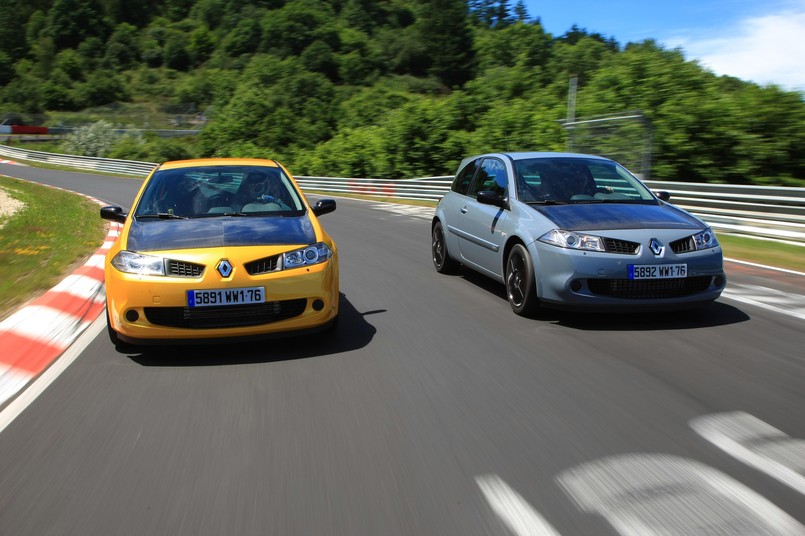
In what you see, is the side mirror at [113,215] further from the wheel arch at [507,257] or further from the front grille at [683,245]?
the front grille at [683,245]

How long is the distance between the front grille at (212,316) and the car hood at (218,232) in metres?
0.46

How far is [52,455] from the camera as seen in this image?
377cm

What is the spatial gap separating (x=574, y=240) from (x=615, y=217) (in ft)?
1.74

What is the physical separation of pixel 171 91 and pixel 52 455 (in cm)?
11590

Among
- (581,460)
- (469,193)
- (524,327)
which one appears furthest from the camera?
(469,193)

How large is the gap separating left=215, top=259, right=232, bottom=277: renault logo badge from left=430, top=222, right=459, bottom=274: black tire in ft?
14.2

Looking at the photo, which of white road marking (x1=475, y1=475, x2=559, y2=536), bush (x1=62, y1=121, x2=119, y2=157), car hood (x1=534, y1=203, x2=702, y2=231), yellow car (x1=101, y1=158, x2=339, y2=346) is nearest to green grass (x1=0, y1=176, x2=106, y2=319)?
yellow car (x1=101, y1=158, x2=339, y2=346)

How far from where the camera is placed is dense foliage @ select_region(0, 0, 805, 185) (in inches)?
731

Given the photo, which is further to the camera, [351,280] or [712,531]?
[351,280]

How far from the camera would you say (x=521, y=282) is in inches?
273

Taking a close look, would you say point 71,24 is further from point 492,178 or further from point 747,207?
point 492,178

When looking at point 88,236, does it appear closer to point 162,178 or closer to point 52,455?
point 162,178

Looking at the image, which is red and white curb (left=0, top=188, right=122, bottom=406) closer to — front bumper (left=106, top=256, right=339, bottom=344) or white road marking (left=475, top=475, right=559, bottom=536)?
front bumper (left=106, top=256, right=339, bottom=344)

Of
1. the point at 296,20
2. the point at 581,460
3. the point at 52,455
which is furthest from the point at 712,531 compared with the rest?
the point at 296,20
